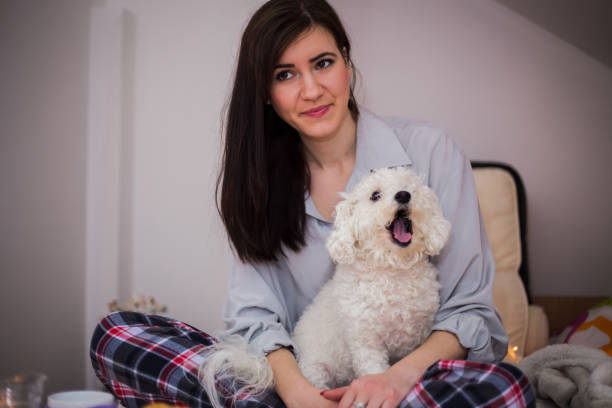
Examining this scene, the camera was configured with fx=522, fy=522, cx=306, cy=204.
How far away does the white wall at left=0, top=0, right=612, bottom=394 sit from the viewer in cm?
235

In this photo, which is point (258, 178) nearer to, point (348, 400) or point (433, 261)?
point (433, 261)

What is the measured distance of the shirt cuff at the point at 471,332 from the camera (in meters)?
1.25

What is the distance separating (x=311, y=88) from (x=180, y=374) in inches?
31.3

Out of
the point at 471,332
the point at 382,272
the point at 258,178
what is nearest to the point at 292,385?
the point at 382,272

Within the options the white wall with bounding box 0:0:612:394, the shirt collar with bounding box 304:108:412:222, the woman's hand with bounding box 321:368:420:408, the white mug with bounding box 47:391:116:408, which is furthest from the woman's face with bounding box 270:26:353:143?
the white wall with bounding box 0:0:612:394

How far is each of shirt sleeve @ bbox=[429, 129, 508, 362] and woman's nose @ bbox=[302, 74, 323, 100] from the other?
0.36 metres

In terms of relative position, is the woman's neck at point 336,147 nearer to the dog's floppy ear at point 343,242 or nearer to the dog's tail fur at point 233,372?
the dog's floppy ear at point 343,242

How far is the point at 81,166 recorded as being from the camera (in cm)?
235

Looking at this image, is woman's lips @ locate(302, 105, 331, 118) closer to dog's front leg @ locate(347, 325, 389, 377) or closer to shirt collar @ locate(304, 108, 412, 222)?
shirt collar @ locate(304, 108, 412, 222)

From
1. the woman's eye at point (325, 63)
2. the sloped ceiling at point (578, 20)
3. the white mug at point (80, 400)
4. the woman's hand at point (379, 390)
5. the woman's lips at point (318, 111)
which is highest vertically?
the sloped ceiling at point (578, 20)

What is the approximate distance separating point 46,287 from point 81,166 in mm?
550

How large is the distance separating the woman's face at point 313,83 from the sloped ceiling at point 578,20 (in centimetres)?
132

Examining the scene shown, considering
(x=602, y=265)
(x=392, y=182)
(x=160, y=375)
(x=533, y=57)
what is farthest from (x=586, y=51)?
(x=160, y=375)

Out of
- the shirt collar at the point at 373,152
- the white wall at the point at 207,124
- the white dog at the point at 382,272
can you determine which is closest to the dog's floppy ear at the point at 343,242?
the white dog at the point at 382,272
